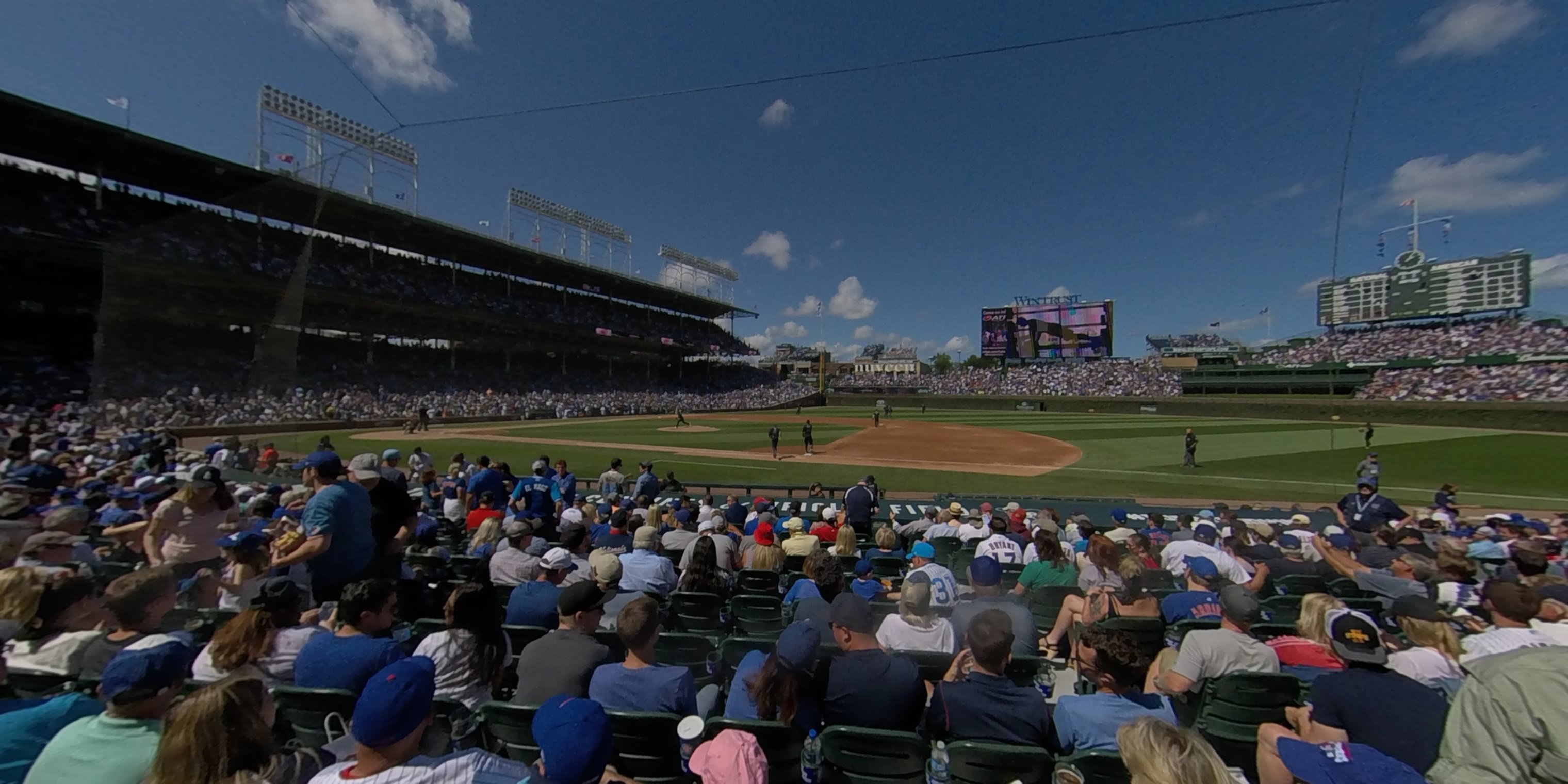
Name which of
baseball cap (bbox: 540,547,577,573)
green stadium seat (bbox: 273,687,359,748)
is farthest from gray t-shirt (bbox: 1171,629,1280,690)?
green stadium seat (bbox: 273,687,359,748)

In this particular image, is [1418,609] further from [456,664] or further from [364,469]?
[364,469]

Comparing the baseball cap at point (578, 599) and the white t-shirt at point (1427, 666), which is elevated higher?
the baseball cap at point (578, 599)

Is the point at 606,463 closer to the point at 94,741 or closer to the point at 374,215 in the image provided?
the point at 94,741

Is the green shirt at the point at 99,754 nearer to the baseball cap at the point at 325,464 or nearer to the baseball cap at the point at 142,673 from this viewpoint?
the baseball cap at the point at 142,673

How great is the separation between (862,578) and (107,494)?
12991 millimetres

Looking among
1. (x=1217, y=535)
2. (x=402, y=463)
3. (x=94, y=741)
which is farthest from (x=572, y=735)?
(x=402, y=463)

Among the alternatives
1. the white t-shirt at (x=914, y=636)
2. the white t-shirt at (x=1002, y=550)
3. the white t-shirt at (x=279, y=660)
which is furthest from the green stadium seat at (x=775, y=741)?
the white t-shirt at (x=1002, y=550)

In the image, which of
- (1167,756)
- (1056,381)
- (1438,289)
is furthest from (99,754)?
(1438,289)

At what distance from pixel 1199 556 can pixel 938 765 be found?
530cm

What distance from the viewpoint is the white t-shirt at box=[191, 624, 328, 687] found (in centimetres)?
356

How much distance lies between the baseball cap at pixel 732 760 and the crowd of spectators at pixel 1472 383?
2287 inches

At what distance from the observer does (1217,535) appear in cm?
905

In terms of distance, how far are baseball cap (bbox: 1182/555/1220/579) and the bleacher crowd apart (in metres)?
0.07

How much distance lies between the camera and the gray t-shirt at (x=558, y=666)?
11.4ft
